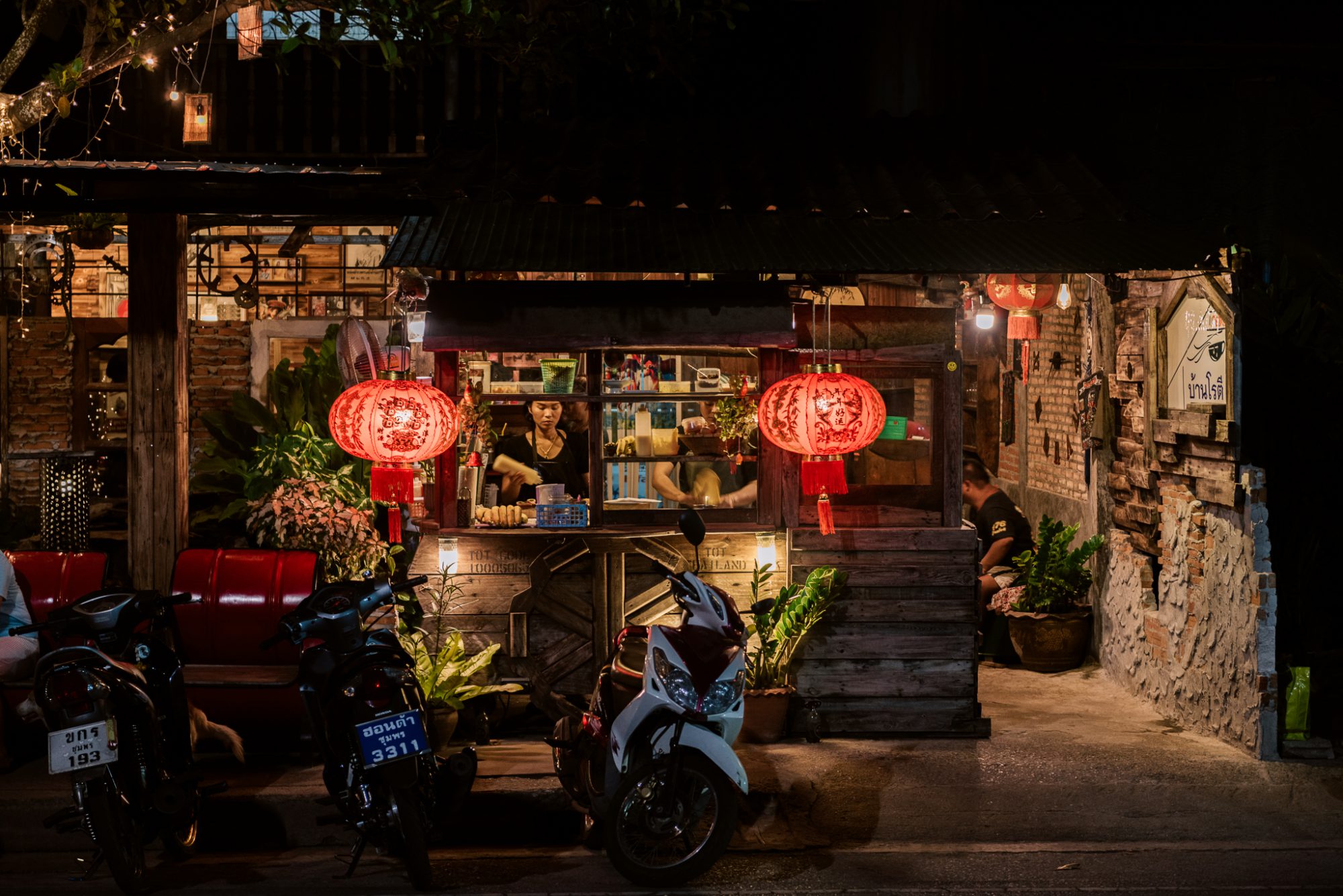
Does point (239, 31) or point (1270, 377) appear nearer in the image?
point (1270, 377)

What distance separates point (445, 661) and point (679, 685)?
2816 millimetres

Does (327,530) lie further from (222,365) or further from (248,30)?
(222,365)

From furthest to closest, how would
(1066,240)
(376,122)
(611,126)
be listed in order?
(376,122), (611,126), (1066,240)

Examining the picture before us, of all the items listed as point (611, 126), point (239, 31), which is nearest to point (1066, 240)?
point (611, 126)

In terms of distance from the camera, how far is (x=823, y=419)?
8.85 metres

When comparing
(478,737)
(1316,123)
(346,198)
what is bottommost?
(478,737)

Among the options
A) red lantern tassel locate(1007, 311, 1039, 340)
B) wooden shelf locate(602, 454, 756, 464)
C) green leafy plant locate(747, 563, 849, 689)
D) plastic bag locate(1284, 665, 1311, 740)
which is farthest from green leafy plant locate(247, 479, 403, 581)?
plastic bag locate(1284, 665, 1311, 740)

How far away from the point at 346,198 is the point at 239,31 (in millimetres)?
2300

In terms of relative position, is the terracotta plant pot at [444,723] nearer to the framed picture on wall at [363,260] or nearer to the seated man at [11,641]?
the seated man at [11,641]

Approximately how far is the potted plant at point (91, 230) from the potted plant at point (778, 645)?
7.36 m

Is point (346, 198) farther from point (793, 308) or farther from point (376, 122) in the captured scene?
point (793, 308)

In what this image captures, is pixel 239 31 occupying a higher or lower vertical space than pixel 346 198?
higher

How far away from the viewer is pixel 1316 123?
32.1 ft

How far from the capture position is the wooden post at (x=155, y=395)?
920 centimetres
